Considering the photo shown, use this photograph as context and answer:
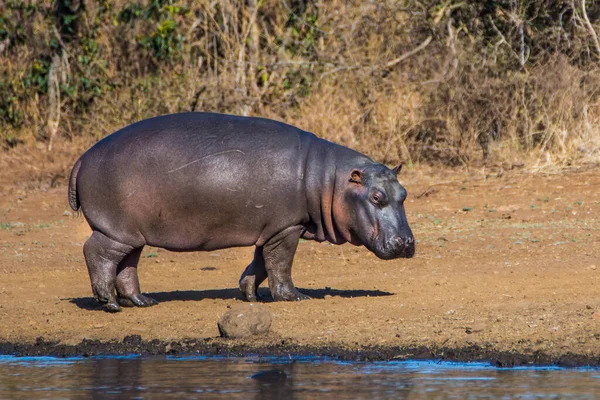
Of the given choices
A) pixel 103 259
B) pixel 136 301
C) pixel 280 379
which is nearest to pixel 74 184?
pixel 103 259

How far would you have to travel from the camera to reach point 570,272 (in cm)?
902

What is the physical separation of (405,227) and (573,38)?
8585 millimetres

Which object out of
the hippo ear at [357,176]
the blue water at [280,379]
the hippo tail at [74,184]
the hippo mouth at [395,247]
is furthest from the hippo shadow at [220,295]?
the blue water at [280,379]

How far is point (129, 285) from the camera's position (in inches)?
326

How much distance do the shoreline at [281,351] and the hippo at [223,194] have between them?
0.98m

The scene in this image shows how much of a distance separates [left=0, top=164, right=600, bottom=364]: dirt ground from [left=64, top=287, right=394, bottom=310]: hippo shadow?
17 millimetres

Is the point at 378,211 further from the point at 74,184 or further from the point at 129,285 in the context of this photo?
the point at 74,184

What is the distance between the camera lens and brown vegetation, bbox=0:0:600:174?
14984 millimetres

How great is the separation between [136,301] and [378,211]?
6.46 feet

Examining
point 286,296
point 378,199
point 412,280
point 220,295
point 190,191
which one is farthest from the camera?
point 412,280

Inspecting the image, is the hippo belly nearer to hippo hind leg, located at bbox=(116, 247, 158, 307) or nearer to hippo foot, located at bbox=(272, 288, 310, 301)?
hippo hind leg, located at bbox=(116, 247, 158, 307)

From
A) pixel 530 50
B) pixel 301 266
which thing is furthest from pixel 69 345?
pixel 530 50

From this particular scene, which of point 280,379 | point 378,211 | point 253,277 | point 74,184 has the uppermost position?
point 74,184

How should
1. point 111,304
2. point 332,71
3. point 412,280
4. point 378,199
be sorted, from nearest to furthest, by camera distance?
point 378,199
point 111,304
point 412,280
point 332,71
